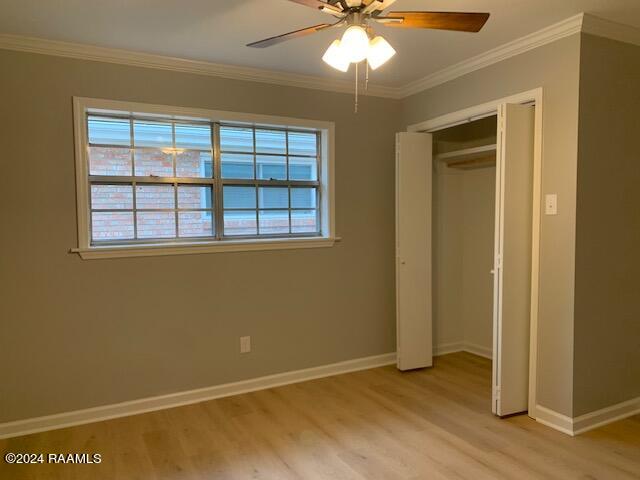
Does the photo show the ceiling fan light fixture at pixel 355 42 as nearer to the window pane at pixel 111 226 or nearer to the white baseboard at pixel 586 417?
the window pane at pixel 111 226

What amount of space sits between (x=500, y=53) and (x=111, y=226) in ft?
9.54

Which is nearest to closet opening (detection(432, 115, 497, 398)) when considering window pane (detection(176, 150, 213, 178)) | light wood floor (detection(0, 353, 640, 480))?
light wood floor (detection(0, 353, 640, 480))

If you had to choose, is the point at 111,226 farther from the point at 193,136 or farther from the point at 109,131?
the point at 193,136

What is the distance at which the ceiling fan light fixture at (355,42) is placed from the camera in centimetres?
179

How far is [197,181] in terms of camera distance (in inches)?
134

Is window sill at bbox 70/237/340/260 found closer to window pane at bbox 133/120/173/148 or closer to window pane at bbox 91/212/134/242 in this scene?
window pane at bbox 91/212/134/242

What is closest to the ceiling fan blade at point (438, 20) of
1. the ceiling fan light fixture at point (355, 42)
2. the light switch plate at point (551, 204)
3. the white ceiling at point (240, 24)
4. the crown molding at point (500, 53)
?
the ceiling fan light fixture at point (355, 42)

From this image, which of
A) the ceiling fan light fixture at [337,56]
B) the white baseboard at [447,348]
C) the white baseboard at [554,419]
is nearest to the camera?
the ceiling fan light fixture at [337,56]

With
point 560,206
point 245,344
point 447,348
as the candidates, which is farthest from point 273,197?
point 447,348

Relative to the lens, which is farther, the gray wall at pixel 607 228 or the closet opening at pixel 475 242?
the closet opening at pixel 475 242

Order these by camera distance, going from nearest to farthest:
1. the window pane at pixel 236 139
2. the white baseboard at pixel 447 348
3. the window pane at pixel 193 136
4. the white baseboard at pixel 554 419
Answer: the white baseboard at pixel 554 419
the window pane at pixel 193 136
the window pane at pixel 236 139
the white baseboard at pixel 447 348

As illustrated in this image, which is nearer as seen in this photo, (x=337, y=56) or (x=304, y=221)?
(x=337, y=56)

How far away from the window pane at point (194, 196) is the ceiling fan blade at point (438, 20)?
2004 millimetres

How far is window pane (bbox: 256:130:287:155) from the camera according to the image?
12.0 ft
